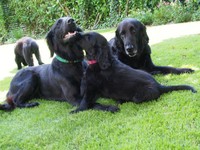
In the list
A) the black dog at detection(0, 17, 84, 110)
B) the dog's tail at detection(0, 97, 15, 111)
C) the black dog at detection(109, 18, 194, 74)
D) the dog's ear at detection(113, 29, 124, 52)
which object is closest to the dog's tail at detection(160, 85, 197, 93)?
the black dog at detection(109, 18, 194, 74)

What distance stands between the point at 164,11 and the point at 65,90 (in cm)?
812

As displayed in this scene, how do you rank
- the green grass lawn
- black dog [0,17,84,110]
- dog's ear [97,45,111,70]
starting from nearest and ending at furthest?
the green grass lawn < dog's ear [97,45,111,70] < black dog [0,17,84,110]

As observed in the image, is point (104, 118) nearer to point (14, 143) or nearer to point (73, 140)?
point (73, 140)

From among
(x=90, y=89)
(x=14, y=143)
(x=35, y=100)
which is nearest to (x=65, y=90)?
(x=90, y=89)

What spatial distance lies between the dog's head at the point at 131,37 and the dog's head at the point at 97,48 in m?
0.54

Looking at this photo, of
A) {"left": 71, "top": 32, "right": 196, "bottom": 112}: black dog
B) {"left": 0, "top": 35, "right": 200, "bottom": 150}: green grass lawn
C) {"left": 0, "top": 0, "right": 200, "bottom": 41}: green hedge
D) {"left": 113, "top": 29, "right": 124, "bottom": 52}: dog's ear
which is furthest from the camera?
{"left": 0, "top": 0, "right": 200, "bottom": 41}: green hedge

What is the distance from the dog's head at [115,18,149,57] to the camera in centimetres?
422

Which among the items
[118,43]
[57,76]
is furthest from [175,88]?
[57,76]

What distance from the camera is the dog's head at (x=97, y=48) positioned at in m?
3.67

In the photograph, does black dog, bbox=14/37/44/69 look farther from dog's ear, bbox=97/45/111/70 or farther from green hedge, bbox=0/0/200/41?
green hedge, bbox=0/0/200/41

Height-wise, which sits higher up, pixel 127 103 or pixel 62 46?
pixel 62 46

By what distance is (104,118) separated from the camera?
3.27 metres

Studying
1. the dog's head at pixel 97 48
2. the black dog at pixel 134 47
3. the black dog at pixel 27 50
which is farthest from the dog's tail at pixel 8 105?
the black dog at pixel 27 50

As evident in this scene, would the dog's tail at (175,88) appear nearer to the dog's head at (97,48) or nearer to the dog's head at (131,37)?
the dog's head at (97,48)
